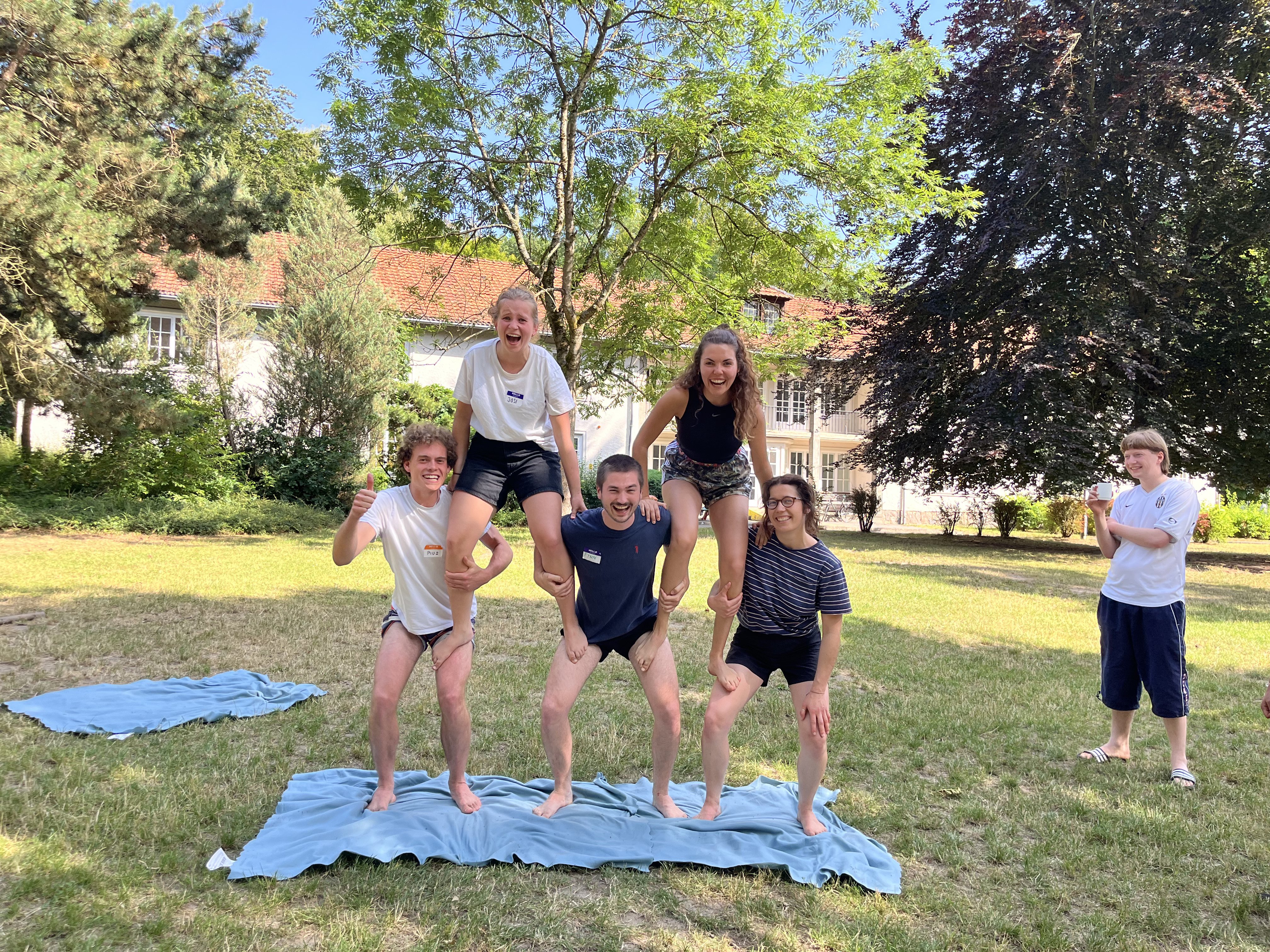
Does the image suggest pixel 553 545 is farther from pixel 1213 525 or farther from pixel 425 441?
pixel 1213 525

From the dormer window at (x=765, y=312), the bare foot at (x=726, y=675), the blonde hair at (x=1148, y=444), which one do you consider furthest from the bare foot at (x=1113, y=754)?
the dormer window at (x=765, y=312)

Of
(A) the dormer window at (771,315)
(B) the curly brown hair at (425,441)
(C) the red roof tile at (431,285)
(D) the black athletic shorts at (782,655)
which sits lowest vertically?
(D) the black athletic shorts at (782,655)

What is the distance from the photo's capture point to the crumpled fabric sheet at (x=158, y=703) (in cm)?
532

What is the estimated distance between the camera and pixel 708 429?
169 inches

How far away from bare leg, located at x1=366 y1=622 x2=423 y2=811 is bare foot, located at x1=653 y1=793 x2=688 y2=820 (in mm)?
1328

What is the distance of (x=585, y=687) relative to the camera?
696 cm

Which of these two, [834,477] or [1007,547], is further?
[834,477]

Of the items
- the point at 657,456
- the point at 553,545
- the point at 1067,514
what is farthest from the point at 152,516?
the point at 1067,514

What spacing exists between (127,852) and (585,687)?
3.82 m

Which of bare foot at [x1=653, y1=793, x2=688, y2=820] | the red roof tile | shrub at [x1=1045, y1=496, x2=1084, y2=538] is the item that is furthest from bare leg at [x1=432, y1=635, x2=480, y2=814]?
shrub at [x1=1045, y1=496, x2=1084, y2=538]

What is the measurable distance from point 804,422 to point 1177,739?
97.3 feet

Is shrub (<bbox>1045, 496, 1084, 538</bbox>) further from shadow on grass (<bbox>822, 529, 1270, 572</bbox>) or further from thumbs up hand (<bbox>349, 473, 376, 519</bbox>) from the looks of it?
thumbs up hand (<bbox>349, 473, 376, 519</bbox>)

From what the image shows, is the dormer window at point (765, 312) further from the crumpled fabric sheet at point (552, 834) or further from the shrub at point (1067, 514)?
the crumpled fabric sheet at point (552, 834)

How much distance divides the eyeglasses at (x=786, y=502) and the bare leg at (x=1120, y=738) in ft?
9.85
